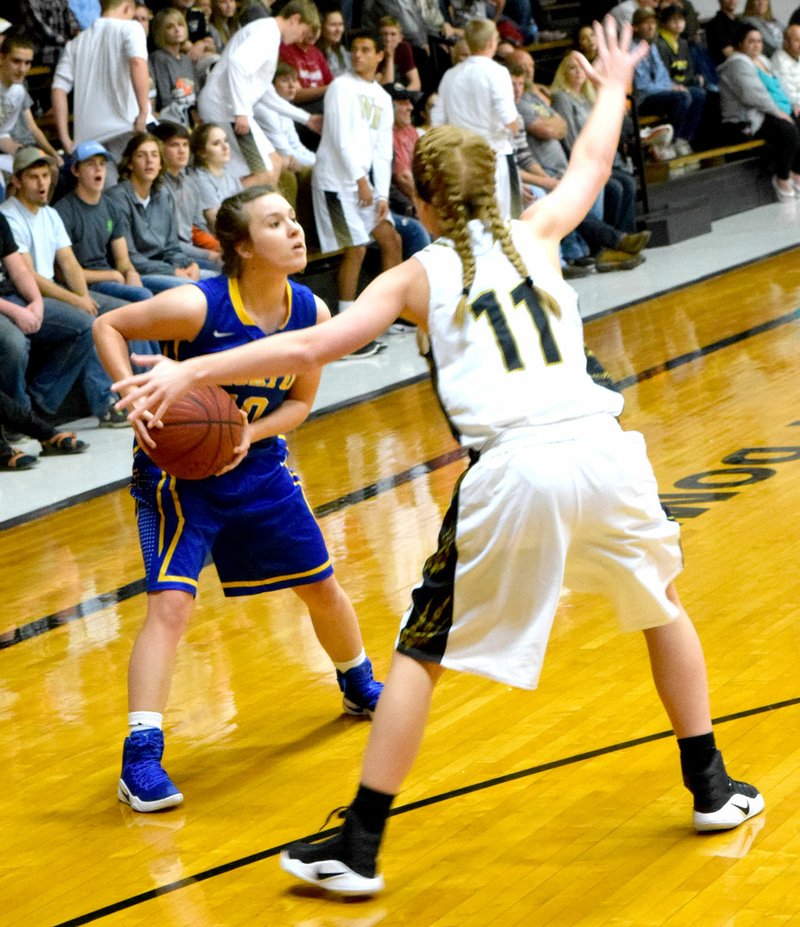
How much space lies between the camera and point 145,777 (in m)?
3.74

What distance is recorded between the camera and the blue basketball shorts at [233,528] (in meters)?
3.91

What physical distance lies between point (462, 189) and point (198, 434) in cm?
101

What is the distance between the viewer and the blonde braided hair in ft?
9.96

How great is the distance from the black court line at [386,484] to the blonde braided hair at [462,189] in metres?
2.83

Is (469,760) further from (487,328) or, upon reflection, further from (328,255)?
(328,255)

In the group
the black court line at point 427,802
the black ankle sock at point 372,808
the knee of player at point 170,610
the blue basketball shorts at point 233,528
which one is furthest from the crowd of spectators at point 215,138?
the black ankle sock at point 372,808

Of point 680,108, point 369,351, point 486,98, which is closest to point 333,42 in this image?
point 486,98

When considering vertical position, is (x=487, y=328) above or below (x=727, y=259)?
above

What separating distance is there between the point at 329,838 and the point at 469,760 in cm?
64

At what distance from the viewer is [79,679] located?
4.80m

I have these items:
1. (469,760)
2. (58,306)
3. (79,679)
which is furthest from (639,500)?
(58,306)

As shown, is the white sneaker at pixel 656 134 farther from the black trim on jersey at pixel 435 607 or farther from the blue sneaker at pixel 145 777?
the black trim on jersey at pixel 435 607

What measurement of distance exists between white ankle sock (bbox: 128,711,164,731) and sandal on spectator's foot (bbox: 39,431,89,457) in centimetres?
469

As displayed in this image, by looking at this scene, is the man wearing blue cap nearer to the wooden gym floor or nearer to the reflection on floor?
the reflection on floor
